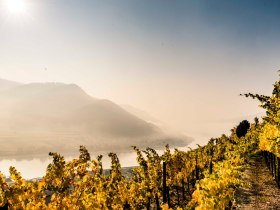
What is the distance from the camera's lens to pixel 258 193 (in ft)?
84.3

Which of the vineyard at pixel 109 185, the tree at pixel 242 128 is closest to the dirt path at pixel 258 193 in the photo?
the vineyard at pixel 109 185

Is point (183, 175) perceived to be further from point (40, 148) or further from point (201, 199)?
point (40, 148)

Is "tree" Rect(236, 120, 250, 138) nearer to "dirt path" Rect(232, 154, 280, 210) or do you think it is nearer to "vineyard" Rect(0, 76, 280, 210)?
"dirt path" Rect(232, 154, 280, 210)

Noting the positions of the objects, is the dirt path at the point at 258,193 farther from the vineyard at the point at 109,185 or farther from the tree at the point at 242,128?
the tree at the point at 242,128

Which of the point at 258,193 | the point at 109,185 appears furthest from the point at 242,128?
the point at 109,185

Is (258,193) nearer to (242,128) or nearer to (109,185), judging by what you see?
(109,185)

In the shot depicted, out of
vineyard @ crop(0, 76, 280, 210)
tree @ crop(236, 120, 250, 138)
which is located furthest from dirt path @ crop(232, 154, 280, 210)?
tree @ crop(236, 120, 250, 138)

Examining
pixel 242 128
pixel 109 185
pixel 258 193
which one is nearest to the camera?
pixel 109 185

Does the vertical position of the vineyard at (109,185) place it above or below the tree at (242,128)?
below

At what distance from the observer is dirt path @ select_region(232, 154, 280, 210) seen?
71.2ft

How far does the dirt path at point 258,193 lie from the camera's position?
2169cm

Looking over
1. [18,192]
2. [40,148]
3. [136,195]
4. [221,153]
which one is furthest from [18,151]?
[18,192]

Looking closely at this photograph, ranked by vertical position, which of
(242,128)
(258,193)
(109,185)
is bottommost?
(258,193)

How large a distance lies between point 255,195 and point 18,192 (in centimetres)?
2221
